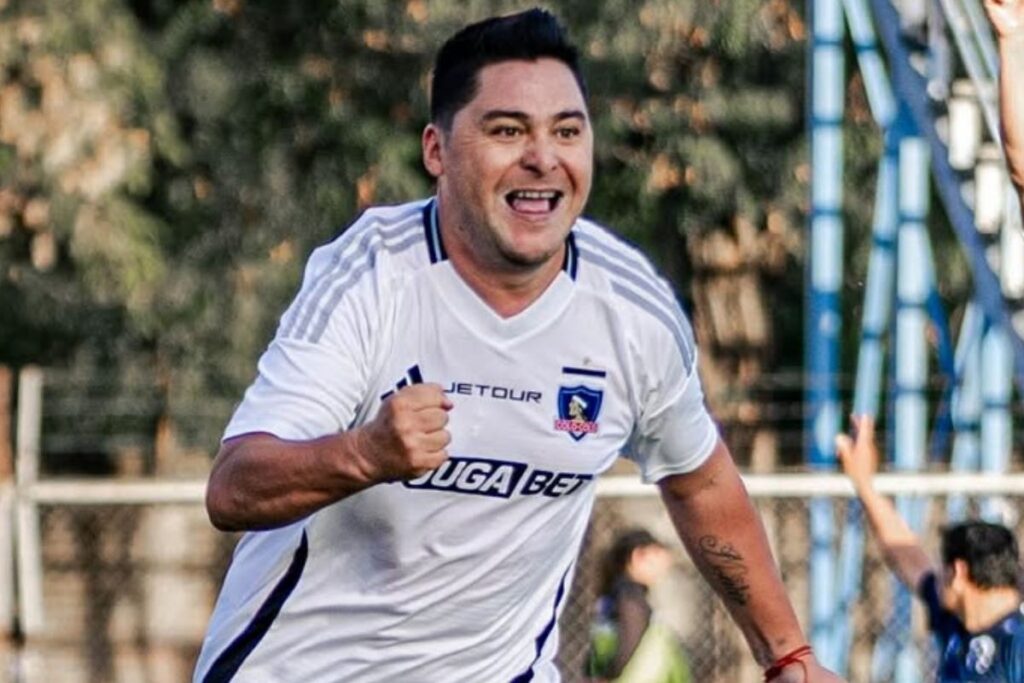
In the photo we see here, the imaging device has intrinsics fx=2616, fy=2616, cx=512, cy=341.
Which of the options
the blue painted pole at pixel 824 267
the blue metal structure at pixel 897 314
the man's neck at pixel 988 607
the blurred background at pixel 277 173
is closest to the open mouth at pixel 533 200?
the man's neck at pixel 988 607

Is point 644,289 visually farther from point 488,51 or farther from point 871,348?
point 871,348

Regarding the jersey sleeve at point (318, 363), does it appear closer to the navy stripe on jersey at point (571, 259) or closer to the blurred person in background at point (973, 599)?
the navy stripe on jersey at point (571, 259)

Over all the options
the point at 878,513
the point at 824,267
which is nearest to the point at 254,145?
the point at 824,267

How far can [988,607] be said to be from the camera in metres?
9.02

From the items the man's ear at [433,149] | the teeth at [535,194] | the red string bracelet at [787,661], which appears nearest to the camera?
the teeth at [535,194]

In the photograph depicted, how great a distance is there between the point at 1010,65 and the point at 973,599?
2.82 meters

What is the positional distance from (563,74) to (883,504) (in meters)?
4.88

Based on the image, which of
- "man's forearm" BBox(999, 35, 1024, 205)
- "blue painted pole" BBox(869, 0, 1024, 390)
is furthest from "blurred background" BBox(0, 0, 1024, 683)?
"man's forearm" BBox(999, 35, 1024, 205)

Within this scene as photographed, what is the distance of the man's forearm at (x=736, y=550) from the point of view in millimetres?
5547

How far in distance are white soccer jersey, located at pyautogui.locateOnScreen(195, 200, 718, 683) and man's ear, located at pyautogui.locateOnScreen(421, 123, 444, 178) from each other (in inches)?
A: 3.2

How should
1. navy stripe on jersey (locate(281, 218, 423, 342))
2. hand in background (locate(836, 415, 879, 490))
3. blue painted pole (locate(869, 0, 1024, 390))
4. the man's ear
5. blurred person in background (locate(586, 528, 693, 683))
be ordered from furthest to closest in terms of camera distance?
blurred person in background (locate(586, 528, 693, 683)), blue painted pole (locate(869, 0, 1024, 390)), hand in background (locate(836, 415, 879, 490)), the man's ear, navy stripe on jersey (locate(281, 218, 423, 342))

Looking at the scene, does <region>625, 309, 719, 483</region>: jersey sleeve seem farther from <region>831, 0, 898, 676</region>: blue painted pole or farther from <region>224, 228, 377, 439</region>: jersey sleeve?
<region>831, 0, 898, 676</region>: blue painted pole

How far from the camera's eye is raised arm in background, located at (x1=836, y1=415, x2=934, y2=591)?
9.46m

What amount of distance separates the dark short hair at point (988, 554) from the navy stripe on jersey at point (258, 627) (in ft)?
14.2
